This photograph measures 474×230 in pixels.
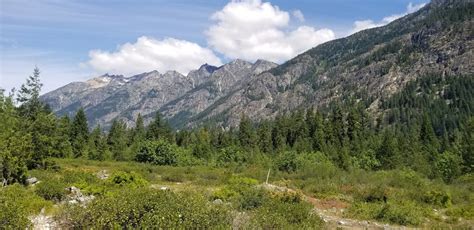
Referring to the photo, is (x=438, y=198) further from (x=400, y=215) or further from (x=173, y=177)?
(x=173, y=177)

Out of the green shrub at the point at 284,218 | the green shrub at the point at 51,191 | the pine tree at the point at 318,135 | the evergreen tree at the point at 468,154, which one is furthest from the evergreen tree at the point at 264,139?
the green shrub at the point at 284,218

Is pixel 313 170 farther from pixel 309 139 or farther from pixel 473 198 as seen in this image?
pixel 309 139

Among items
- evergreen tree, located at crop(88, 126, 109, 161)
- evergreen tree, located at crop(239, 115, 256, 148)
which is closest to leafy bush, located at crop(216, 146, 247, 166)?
evergreen tree, located at crop(239, 115, 256, 148)

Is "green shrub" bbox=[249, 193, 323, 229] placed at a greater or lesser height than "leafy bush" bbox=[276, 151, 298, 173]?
greater

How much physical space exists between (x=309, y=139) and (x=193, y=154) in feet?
74.0

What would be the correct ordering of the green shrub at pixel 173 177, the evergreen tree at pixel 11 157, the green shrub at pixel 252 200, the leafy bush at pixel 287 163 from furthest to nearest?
the leafy bush at pixel 287 163
the green shrub at pixel 173 177
the evergreen tree at pixel 11 157
the green shrub at pixel 252 200

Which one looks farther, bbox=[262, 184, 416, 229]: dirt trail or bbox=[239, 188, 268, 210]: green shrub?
bbox=[262, 184, 416, 229]: dirt trail

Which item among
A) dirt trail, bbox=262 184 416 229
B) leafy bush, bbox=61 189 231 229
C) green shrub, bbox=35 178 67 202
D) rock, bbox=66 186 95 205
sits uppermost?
leafy bush, bbox=61 189 231 229

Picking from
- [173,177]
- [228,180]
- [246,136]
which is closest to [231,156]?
[246,136]

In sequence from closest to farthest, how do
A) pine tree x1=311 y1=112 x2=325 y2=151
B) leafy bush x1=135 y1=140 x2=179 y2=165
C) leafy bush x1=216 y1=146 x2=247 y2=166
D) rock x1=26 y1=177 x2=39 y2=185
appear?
rock x1=26 y1=177 x2=39 y2=185
leafy bush x1=135 y1=140 x2=179 y2=165
leafy bush x1=216 y1=146 x2=247 y2=166
pine tree x1=311 y1=112 x2=325 y2=151

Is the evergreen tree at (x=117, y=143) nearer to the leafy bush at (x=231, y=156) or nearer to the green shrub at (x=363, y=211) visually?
the leafy bush at (x=231, y=156)

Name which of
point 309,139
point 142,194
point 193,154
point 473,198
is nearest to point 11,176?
point 142,194

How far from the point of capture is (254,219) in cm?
1364

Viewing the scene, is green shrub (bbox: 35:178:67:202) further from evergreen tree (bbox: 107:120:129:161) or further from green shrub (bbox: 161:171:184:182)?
evergreen tree (bbox: 107:120:129:161)
